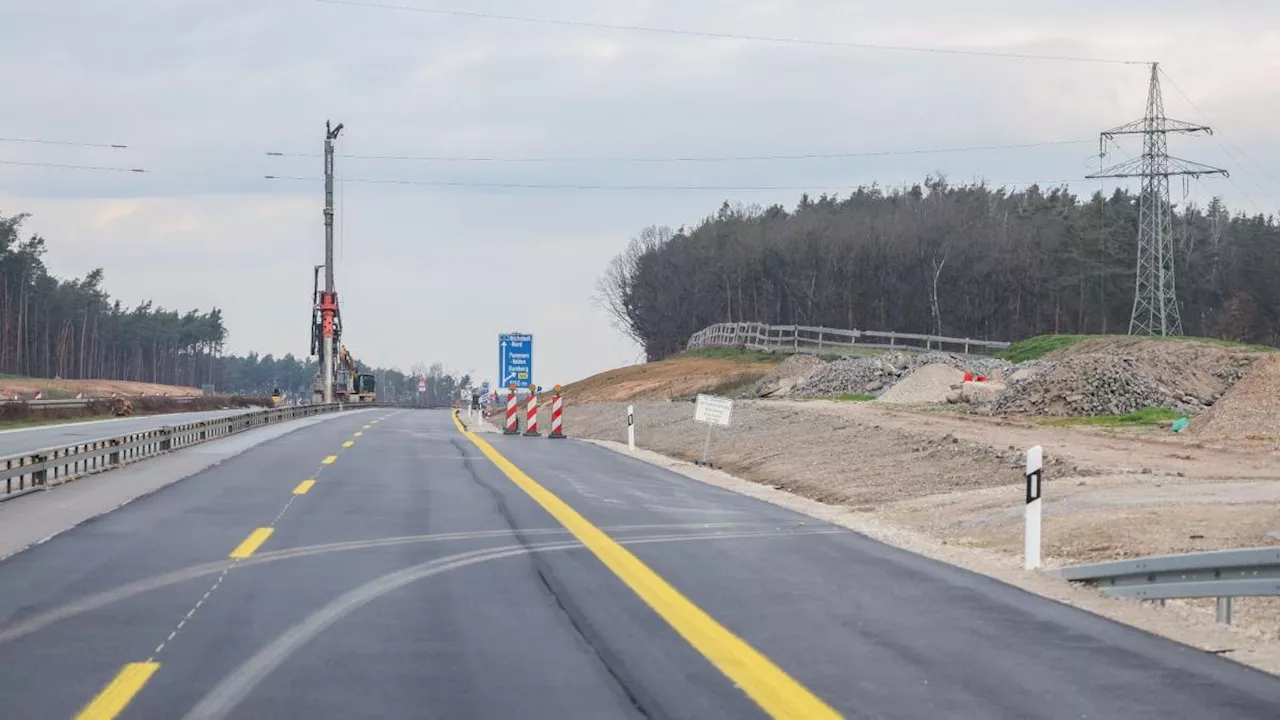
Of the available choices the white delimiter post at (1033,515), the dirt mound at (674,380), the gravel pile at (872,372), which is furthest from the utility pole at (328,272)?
the white delimiter post at (1033,515)

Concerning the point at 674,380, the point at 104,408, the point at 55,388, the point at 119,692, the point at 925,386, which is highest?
the point at 674,380

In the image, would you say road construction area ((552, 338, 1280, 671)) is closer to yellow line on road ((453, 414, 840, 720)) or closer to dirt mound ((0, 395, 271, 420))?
yellow line on road ((453, 414, 840, 720))

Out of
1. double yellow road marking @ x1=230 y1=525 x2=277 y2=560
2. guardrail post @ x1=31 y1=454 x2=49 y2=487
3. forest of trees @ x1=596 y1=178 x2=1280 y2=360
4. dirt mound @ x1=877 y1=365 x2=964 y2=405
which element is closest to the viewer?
double yellow road marking @ x1=230 y1=525 x2=277 y2=560

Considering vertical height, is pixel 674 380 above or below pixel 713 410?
above

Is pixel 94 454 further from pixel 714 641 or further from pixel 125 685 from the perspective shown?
pixel 714 641

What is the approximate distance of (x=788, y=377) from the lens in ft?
190

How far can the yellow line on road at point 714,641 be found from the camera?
720 centimetres

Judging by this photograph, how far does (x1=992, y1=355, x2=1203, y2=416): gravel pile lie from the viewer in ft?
116

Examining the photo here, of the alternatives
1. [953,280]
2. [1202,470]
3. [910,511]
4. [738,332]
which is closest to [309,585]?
[910,511]

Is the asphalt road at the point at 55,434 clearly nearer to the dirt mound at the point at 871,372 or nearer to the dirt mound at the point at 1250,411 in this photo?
the dirt mound at the point at 871,372

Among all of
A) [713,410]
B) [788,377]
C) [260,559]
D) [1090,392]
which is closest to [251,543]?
[260,559]

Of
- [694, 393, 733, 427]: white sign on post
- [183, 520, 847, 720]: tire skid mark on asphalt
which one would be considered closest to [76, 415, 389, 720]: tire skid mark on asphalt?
[183, 520, 847, 720]: tire skid mark on asphalt

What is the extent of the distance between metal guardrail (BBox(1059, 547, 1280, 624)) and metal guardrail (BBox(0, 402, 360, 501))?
15286 mm

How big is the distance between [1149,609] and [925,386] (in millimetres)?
38436
